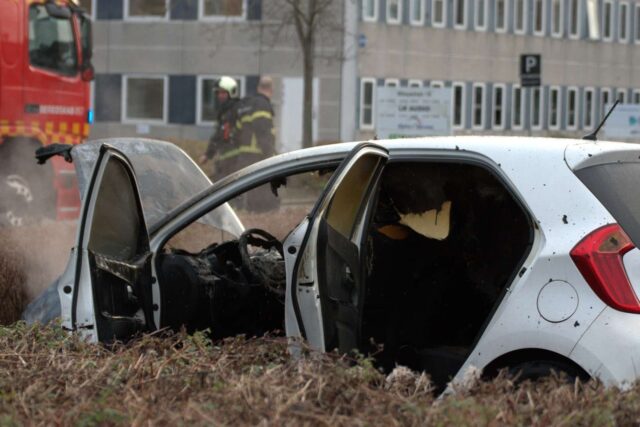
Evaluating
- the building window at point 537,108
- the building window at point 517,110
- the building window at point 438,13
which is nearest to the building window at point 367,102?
the building window at point 438,13

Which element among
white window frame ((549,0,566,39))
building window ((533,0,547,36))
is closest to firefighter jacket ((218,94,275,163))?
building window ((533,0,547,36))

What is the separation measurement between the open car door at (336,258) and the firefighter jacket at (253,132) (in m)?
10.9

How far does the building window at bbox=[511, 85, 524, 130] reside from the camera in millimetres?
50469

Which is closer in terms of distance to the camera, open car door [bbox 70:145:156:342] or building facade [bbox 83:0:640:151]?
open car door [bbox 70:145:156:342]

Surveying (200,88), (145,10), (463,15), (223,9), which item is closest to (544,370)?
(200,88)

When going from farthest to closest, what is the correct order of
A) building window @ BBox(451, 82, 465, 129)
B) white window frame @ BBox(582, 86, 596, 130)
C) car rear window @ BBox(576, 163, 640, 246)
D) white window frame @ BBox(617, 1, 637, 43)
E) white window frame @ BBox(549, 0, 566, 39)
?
white window frame @ BBox(617, 1, 637, 43) → white window frame @ BBox(582, 86, 596, 130) → white window frame @ BBox(549, 0, 566, 39) → building window @ BBox(451, 82, 465, 129) → car rear window @ BBox(576, 163, 640, 246)

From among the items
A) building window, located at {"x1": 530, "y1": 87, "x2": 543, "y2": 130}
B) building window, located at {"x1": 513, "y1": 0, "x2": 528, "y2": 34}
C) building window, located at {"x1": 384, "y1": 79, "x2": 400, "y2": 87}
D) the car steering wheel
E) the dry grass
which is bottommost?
the dry grass

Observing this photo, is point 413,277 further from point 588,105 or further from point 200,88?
point 588,105

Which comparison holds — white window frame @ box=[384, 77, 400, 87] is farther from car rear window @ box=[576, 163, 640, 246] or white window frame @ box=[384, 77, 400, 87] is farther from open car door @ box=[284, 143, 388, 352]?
car rear window @ box=[576, 163, 640, 246]

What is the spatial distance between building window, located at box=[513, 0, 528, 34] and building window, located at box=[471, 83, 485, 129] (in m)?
2.92

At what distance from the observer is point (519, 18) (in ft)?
166

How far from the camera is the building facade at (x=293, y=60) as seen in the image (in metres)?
43.2

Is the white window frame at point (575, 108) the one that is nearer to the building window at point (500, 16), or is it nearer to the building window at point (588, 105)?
the building window at point (588, 105)

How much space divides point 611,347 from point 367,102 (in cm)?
4009
